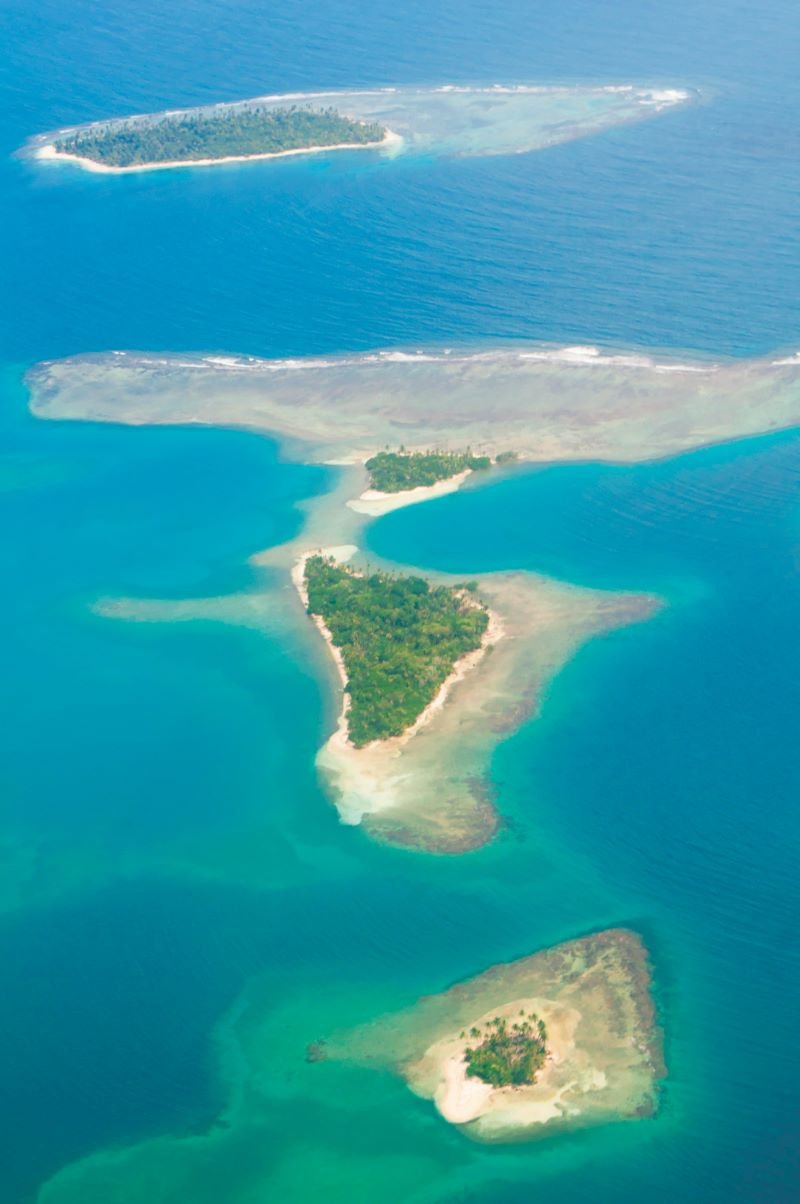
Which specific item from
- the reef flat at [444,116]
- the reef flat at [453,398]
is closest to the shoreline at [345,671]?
the reef flat at [453,398]

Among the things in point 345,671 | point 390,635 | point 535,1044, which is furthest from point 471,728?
point 535,1044

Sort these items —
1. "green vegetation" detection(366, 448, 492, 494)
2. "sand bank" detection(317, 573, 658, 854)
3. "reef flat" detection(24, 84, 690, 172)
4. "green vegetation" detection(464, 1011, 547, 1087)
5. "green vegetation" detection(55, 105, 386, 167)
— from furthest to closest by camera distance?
"green vegetation" detection(55, 105, 386, 167), "reef flat" detection(24, 84, 690, 172), "green vegetation" detection(366, 448, 492, 494), "sand bank" detection(317, 573, 658, 854), "green vegetation" detection(464, 1011, 547, 1087)

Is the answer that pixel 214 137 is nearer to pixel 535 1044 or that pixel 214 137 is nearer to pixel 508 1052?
pixel 535 1044

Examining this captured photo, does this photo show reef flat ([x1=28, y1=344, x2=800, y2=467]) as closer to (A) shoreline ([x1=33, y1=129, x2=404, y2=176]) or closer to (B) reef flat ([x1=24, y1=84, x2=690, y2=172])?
(A) shoreline ([x1=33, y1=129, x2=404, y2=176])

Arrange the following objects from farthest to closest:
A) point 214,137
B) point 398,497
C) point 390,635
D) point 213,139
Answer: point 214,137 → point 213,139 → point 398,497 → point 390,635

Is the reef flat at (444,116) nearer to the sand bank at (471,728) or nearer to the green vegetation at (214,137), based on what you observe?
the green vegetation at (214,137)

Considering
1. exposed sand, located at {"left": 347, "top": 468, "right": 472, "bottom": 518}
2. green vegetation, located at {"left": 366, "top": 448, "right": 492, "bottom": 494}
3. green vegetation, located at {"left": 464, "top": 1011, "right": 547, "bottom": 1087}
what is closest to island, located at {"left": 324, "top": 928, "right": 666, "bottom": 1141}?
green vegetation, located at {"left": 464, "top": 1011, "right": 547, "bottom": 1087}
